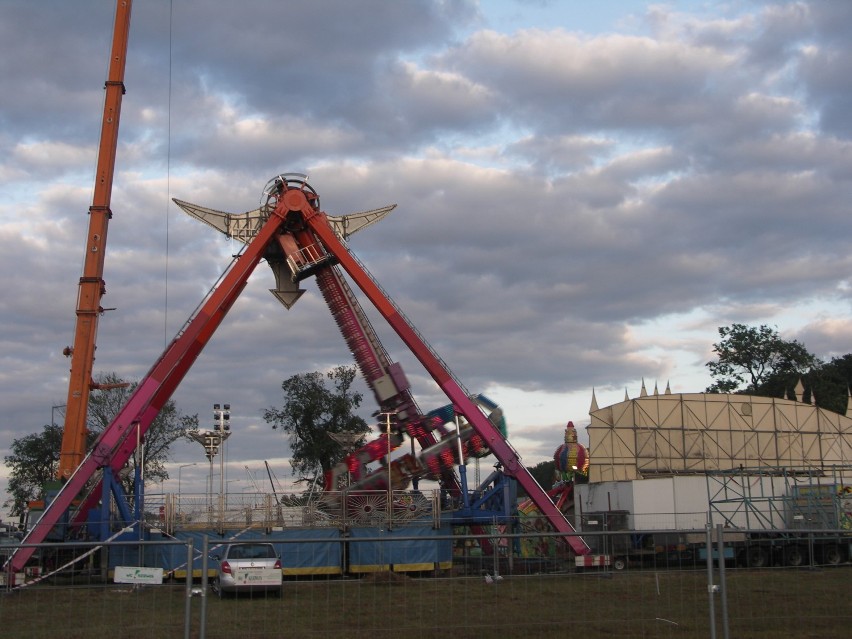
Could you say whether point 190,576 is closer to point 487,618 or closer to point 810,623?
point 487,618

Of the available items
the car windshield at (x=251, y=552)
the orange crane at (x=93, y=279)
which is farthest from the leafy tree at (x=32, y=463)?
the car windshield at (x=251, y=552)

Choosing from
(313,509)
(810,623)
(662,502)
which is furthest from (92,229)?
(810,623)

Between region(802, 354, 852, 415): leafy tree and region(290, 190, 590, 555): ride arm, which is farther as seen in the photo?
region(802, 354, 852, 415): leafy tree

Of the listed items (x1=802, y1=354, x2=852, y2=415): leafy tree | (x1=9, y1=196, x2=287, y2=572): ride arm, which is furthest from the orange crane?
(x1=802, y1=354, x2=852, y2=415): leafy tree

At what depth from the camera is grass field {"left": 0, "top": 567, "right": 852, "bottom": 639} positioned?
1187cm

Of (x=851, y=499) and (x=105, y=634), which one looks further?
(x=851, y=499)

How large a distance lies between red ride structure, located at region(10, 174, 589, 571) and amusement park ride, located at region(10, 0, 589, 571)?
44mm

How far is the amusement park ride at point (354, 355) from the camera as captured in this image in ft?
122

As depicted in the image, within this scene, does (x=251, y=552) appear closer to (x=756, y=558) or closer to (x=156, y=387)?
(x=756, y=558)

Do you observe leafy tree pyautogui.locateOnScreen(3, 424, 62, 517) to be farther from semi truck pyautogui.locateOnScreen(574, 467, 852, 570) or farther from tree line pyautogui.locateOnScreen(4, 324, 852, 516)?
semi truck pyautogui.locateOnScreen(574, 467, 852, 570)

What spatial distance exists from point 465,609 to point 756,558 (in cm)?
697

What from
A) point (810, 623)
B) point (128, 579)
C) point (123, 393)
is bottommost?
point (810, 623)

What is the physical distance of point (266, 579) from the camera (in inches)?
510

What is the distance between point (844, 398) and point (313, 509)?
7570 cm
